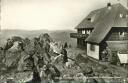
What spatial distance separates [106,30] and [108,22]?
0.41 feet

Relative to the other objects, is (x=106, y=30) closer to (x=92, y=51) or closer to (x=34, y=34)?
(x=92, y=51)

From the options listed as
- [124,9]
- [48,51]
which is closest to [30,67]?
[48,51]

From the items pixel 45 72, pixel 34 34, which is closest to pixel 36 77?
pixel 45 72

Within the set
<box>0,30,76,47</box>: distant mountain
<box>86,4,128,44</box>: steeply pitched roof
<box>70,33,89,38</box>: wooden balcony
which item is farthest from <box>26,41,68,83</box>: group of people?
<box>86,4,128,44</box>: steeply pitched roof

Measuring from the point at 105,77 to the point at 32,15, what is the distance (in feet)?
4.21

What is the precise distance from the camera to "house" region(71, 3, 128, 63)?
8.68 ft

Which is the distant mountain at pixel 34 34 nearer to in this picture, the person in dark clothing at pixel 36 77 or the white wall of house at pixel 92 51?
the white wall of house at pixel 92 51

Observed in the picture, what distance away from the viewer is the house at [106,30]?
2646 millimetres

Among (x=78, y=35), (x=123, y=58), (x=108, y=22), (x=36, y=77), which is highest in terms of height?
(x=108, y=22)

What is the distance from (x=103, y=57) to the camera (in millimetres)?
2670

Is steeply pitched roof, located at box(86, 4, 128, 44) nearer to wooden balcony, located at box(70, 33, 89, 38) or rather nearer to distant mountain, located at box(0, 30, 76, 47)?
wooden balcony, located at box(70, 33, 89, 38)

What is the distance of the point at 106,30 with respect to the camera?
2658 mm

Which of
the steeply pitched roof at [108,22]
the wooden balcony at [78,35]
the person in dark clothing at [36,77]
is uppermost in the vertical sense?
the steeply pitched roof at [108,22]

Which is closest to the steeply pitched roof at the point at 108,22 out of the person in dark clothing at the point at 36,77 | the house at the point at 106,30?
the house at the point at 106,30
